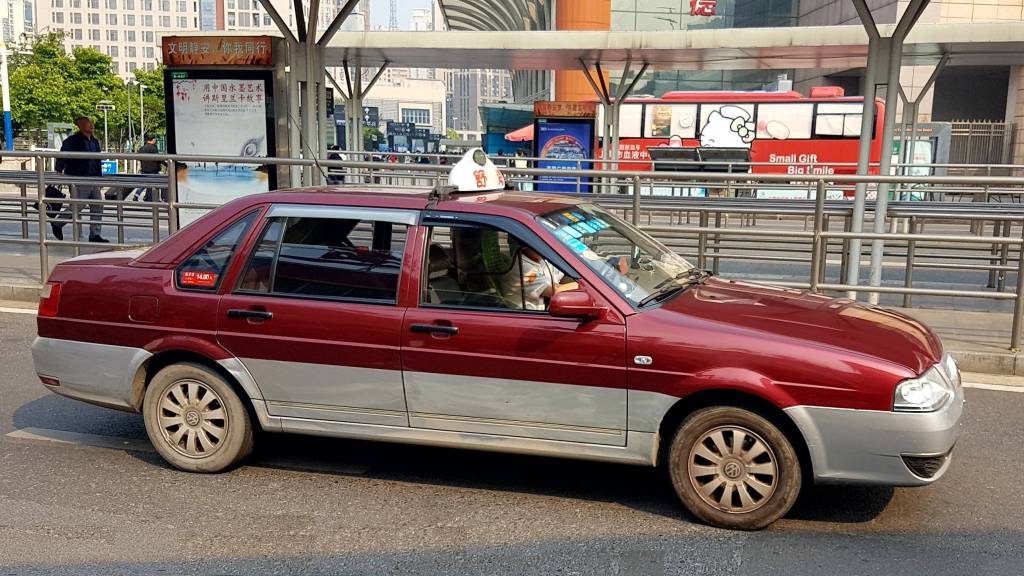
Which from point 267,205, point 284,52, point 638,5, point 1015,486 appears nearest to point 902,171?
point 284,52

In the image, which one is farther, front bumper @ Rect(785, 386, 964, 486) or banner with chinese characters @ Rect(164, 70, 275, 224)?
banner with chinese characters @ Rect(164, 70, 275, 224)

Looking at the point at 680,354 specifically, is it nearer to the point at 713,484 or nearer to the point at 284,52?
the point at 713,484

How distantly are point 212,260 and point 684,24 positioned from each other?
154 ft

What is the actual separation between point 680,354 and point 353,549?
1.72 meters

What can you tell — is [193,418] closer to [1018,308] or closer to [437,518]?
[437,518]

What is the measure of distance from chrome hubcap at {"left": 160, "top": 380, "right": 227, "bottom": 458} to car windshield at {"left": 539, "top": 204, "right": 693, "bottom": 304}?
2.05 metres

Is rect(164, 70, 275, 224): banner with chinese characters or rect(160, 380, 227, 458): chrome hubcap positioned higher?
rect(164, 70, 275, 224): banner with chinese characters

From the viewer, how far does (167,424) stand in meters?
5.05

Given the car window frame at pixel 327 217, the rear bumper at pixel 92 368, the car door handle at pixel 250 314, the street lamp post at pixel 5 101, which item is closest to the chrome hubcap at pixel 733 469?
the car window frame at pixel 327 217

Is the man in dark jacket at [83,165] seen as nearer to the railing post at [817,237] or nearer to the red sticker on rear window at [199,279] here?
the red sticker on rear window at [199,279]

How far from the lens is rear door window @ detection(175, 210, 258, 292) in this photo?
4.99m

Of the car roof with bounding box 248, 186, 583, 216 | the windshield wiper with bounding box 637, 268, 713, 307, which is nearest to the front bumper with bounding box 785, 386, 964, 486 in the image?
the windshield wiper with bounding box 637, 268, 713, 307

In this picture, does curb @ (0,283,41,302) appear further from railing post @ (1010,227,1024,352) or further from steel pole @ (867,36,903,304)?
railing post @ (1010,227,1024,352)

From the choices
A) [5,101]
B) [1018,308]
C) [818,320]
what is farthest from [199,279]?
[5,101]
